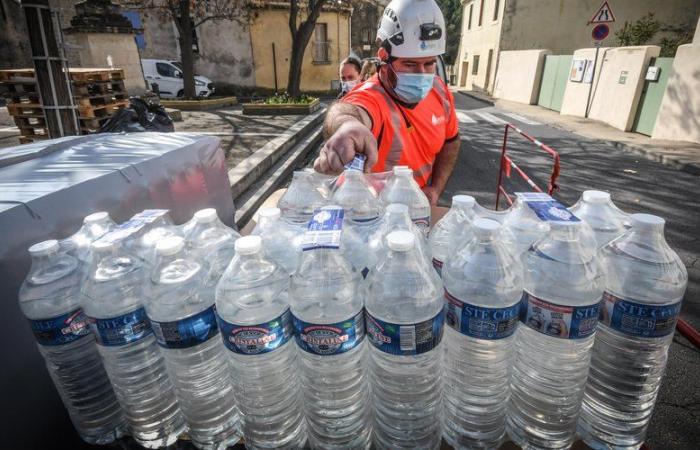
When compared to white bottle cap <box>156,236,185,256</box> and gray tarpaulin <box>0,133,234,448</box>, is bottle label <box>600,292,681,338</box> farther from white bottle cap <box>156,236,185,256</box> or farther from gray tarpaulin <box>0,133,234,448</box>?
gray tarpaulin <box>0,133,234,448</box>

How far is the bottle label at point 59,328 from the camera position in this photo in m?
1.39

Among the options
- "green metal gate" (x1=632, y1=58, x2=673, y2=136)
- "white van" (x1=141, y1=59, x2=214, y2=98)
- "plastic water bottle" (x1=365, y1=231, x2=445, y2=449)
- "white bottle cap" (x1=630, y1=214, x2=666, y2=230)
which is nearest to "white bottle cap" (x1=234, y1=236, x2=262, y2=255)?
"plastic water bottle" (x1=365, y1=231, x2=445, y2=449)

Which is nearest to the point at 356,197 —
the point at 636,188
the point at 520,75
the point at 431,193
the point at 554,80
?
the point at 431,193

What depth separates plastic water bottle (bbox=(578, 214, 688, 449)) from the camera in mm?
1254

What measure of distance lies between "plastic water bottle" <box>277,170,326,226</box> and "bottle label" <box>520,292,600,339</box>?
4.02 ft

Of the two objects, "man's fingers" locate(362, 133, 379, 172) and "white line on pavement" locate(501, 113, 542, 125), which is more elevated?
"man's fingers" locate(362, 133, 379, 172)

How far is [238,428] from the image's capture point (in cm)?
157

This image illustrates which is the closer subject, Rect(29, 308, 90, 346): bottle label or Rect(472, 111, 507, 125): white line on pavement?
Rect(29, 308, 90, 346): bottle label

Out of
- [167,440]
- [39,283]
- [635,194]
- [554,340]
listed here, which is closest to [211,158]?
[39,283]

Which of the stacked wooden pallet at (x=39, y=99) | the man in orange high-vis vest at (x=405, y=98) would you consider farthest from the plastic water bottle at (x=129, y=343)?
the stacked wooden pallet at (x=39, y=99)

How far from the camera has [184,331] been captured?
1312 mm

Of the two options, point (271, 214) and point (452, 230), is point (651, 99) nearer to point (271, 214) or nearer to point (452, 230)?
point (452, 230)

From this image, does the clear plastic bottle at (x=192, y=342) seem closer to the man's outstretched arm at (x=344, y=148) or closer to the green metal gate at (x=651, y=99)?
the man's outstretched arm at (x=344, y=148)

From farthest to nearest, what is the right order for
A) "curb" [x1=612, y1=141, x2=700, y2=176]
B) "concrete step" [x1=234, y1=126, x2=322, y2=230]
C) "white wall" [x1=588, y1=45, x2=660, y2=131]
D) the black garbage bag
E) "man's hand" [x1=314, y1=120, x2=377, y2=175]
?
"white wall" [x1=588, y1=45, x2=660, y2=131] → "curb" [x1=612, y1=141, x2=700, y2=176] → "concrete step" [x1=234, y1=126, x2=322, y2=230] → the black garbage bag → "man's hand" [x1=314, y1=120, x2=377, y2=175]
